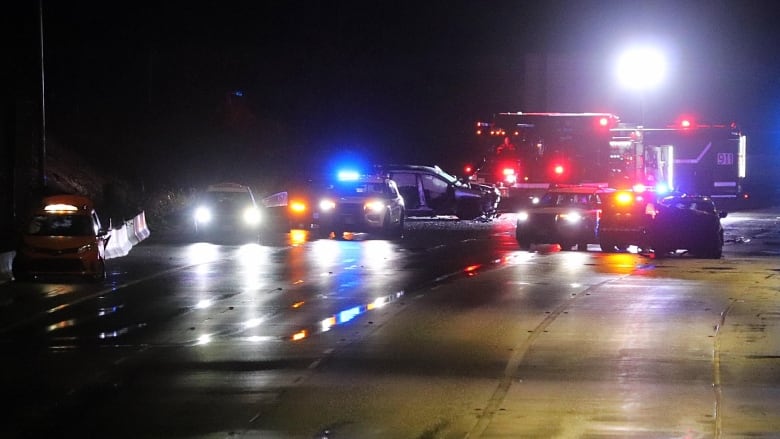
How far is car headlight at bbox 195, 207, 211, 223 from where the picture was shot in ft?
114

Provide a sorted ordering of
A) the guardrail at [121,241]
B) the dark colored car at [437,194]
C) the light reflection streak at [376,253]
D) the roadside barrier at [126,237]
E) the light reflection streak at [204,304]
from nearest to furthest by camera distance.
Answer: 1. the light reflection streak at [204,304]
2. the guardrail at [121,241]
3. the light reflection streak at [376,253]
4. the roadside barrier at [126,237]
5. the dark colored car at [437,194]

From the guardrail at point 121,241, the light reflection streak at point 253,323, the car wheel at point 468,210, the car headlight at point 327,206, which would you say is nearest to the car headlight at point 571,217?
the car headlight at point 327,206

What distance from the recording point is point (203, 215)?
34750 mm

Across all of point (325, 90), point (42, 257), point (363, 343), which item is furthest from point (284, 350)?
point (325, 90)

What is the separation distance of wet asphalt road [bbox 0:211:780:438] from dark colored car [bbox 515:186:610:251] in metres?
4.33

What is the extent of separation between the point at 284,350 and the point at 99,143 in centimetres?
4149

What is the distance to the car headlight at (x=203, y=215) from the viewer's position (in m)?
34.7

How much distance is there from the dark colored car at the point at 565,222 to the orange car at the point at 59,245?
430 inches

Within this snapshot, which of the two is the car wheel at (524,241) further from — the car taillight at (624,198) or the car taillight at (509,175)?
the car taillight at (509,175)

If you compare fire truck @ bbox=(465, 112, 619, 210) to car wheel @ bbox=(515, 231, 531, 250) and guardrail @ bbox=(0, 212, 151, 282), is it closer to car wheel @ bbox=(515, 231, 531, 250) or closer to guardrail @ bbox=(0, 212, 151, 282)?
car wheel @ bbox=(515, 231, 531, 250)

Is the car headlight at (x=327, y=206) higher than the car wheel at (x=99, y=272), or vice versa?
the car headlight at (x=327, y=206)

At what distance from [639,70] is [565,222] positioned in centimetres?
1651

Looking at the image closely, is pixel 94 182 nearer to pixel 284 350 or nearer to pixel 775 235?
pixel 775 235

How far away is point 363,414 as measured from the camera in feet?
33.6
